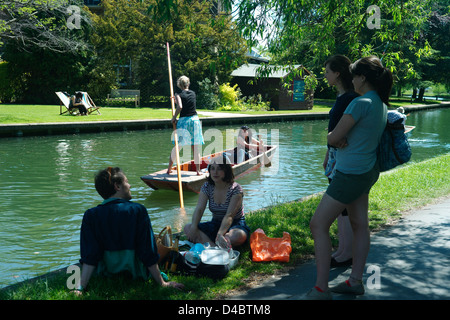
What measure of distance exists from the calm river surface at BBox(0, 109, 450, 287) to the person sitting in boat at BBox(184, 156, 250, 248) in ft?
6.58

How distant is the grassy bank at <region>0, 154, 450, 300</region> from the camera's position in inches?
154

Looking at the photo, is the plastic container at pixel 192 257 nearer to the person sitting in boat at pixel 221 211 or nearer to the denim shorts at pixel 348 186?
the person sitting in boat at pixel 221 211

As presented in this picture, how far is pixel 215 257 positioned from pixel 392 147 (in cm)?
186

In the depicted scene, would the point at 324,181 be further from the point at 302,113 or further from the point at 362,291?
the point at 302,113

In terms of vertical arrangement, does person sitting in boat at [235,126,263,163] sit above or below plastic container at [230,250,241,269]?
above

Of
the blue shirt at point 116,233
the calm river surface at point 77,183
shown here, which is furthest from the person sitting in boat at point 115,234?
the calm river surface at point 77,183

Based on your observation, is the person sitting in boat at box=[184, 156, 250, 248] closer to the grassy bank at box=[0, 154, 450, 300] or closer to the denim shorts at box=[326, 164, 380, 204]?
the grassy bank at box=[0, 154, 450, 300]

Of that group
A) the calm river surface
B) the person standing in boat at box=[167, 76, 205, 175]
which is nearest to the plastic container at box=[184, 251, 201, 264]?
the calm river surface

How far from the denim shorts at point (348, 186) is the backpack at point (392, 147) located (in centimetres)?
20

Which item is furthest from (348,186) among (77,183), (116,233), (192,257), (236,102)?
(236,102)

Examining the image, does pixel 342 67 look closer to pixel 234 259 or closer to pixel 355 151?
pixel 355 151

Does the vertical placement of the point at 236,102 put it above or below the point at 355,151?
above

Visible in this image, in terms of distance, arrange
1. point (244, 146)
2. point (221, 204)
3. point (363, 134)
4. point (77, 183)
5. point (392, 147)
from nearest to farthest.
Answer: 1. point (363, 134)
2. point (392, 147)
3. point (221, 204)
4. point (77, 183)
5. point (244, 146)

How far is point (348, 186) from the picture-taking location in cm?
364
